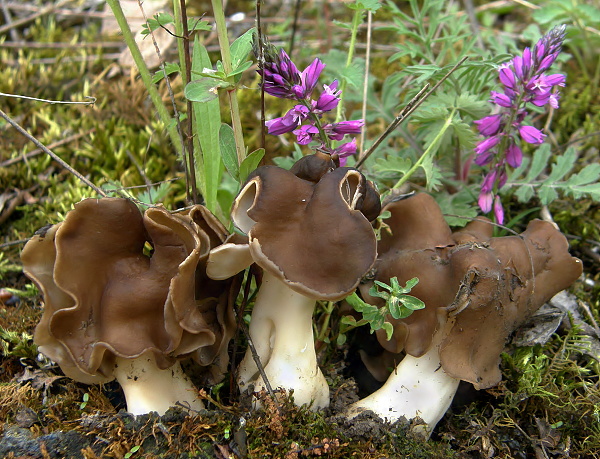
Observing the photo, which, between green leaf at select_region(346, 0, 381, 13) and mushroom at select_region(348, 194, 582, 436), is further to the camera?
green leaf at select_region(346, 0, 381, 13)

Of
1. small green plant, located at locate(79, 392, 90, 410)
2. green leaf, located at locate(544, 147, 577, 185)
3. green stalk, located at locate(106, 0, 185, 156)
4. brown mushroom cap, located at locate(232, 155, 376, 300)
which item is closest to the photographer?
brown mushroom cap, located at locate(232, 155, 376, 300)

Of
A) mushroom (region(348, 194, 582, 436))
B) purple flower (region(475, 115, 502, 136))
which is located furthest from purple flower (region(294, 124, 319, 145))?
purple flower (region(475, 115, 502, 136))

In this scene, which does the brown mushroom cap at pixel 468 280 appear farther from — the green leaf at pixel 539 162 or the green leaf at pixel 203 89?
the green leaf at pixel 203 89

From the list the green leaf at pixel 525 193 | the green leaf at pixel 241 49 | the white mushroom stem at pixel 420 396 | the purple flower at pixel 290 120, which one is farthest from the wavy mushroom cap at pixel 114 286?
the green leaf at pixel 525 193

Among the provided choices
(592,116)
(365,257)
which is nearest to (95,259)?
(365,257)

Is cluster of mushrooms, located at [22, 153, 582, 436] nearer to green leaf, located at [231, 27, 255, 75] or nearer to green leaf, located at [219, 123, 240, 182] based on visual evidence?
green leaf, located at [219, 123, 240, 182]

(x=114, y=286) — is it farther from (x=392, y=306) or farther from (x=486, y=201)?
(x=486, y=201)
